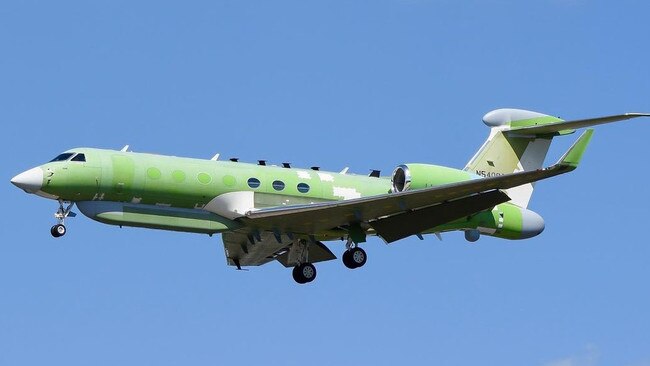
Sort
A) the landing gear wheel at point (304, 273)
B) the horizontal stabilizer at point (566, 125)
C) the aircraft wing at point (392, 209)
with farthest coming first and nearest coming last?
the landing gear wheel at point (304, 273) < the aircraft wing at point (392, 209) < the horizontal stabilizer at point (566, 125)

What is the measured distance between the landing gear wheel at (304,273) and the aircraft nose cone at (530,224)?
6.65m

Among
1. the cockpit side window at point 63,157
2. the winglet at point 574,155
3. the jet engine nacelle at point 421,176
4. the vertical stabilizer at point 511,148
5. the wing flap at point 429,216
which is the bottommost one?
the winglet at point 574,155

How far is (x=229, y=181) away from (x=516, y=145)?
10170 millimetres

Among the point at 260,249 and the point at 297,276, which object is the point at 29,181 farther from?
the point at 297,276

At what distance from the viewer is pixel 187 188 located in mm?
44250

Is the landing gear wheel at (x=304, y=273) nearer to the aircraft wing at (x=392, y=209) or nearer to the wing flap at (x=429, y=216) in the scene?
the aircraft wing at (x=392, y=209)

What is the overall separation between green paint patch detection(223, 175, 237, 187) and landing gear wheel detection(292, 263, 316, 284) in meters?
3.80

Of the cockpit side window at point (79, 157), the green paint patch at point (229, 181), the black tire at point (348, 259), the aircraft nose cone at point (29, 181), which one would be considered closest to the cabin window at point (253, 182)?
the green paint patch at point (229, 181)

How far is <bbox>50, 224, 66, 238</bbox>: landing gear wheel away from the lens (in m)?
43.4

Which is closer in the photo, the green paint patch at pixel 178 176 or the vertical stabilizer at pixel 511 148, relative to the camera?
the green paint patch at pixel 178 176

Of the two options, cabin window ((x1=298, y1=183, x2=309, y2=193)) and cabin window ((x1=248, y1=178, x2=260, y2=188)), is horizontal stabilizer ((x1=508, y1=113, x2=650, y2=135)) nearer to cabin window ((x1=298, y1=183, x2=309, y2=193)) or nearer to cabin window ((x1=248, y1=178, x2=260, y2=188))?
cabin window ((x1=298, y1=183, x2=309, y2=193))

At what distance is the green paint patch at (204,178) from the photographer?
4447 centimetres

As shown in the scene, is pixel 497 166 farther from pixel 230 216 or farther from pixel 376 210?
pixel 230 216

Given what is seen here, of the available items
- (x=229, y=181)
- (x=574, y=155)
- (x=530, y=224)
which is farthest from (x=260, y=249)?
(x=574, y=155)
